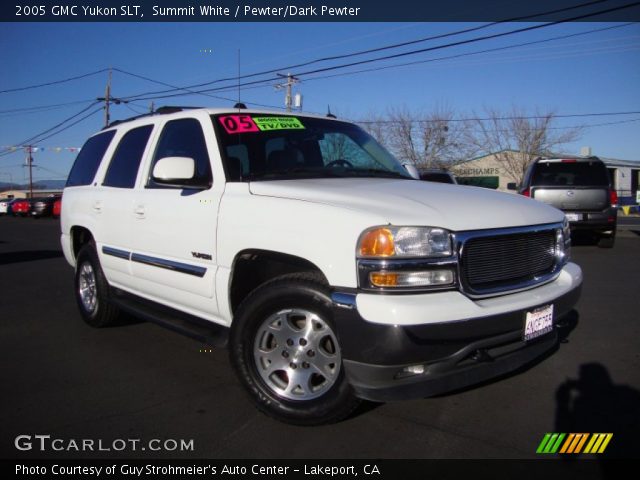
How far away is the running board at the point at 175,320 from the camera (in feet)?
11.1

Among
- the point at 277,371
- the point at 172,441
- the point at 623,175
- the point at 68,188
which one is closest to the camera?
the point at 172,441

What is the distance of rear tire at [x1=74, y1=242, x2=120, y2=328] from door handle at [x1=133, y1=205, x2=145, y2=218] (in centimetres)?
100

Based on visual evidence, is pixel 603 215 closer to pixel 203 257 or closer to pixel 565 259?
pixel 565 259

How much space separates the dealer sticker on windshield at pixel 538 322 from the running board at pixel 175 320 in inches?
71.8

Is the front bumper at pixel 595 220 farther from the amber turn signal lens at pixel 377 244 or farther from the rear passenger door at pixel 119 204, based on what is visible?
the amber turn signal lens at pixel 377 244

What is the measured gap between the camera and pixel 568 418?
3.08m

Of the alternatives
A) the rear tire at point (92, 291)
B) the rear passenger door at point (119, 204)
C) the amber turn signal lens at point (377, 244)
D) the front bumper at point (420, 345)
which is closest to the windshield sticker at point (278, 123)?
the rear passenger door at point (119, 204)

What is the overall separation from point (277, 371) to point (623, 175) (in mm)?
54611

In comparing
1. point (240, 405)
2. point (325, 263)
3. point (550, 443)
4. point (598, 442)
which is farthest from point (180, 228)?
point (598, 442)

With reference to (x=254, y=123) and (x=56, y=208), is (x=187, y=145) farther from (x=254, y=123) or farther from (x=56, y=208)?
(x=56, y=208)

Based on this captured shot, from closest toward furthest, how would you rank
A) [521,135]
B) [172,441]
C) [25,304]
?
[172,441] → [25,304] → [521,135]

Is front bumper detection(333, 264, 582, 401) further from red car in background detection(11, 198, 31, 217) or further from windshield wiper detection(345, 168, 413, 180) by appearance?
red car in background detection(11, 198, 31, 217)

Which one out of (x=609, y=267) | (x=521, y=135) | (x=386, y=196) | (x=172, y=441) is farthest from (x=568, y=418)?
(x=521, y=135)

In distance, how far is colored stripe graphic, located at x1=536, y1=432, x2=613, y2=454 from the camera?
8.90 ft
